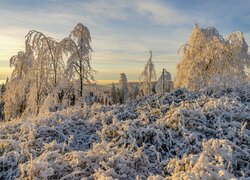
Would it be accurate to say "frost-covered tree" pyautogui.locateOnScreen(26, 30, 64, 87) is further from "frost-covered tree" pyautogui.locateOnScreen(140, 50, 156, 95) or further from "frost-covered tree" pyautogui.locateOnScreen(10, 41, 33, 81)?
"frost-covered tree" pyautogui.locateOnScreen(140, 50, 156, 95)

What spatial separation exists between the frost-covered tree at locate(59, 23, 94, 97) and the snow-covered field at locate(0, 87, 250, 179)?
1084cm

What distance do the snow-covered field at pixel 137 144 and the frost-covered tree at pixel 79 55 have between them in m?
10.8

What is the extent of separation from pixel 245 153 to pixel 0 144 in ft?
14.8

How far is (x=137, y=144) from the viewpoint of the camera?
628 cm

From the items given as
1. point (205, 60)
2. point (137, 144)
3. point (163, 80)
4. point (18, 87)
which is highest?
point (205, 60)

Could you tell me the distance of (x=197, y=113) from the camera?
6984 millimetres

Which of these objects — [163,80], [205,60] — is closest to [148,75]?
[163,80]

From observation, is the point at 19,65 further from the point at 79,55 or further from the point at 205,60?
the point at 205,60

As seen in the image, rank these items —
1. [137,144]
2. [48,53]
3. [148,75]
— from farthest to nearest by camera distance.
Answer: [148,75]
[48,53]
[137,144]

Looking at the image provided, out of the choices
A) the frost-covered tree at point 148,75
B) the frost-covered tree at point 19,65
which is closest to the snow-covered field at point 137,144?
the frost-covered tree at point 19,65

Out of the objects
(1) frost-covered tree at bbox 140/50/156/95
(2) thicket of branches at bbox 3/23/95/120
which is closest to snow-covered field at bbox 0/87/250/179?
(2) thicket of branches at bbox 3/23/95/120

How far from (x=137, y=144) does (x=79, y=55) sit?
13.8 m

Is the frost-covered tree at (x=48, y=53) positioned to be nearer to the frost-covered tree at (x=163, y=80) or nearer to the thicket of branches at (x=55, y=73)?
the thicket of branches at (x=55, y=73)

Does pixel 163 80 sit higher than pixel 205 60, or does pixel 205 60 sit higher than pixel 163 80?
pixel 205 60
